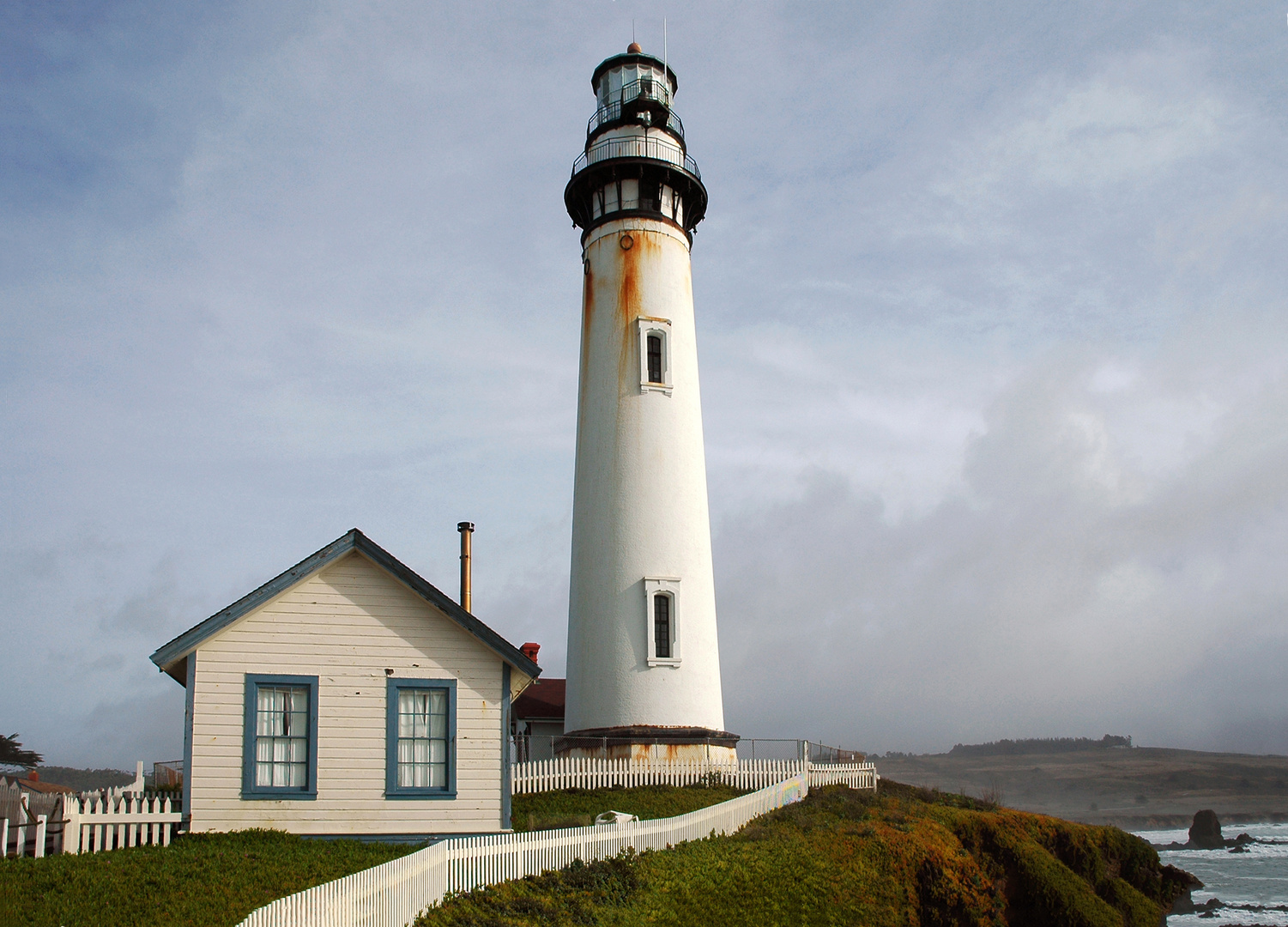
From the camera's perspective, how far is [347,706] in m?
15.3

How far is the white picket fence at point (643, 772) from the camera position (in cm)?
2368

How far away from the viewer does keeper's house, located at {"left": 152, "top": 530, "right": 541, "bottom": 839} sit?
1468 centimetres

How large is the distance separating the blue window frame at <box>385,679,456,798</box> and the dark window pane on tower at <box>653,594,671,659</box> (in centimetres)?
1071

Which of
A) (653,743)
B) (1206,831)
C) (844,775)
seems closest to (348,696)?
(653,743)

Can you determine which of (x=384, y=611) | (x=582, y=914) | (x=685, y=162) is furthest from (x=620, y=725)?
(x=685, y=162)

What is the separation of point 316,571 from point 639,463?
41.1 feet

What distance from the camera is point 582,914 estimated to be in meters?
12.9

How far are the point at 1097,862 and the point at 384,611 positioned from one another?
20.5 metres

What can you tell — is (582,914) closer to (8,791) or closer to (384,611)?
(384,611)

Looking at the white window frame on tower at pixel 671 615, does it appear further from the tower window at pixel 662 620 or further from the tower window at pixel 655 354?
the tower window at pixel 655 354

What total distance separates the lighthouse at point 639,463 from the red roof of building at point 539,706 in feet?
21.8

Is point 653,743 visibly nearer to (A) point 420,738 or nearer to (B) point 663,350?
(B) point 663,350

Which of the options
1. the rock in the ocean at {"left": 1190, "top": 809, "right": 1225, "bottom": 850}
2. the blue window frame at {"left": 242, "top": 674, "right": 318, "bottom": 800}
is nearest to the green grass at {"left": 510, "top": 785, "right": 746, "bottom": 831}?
the blue window frame at {"left": 242, "top": 674, "right": 318, "bottom": 800}

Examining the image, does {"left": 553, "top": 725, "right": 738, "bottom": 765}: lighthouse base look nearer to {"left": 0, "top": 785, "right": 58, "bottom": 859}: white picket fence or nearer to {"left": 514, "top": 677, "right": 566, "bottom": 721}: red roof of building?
{"left": 514, "top": 677, "right": 566, "bottom": 721}: red roof of building
